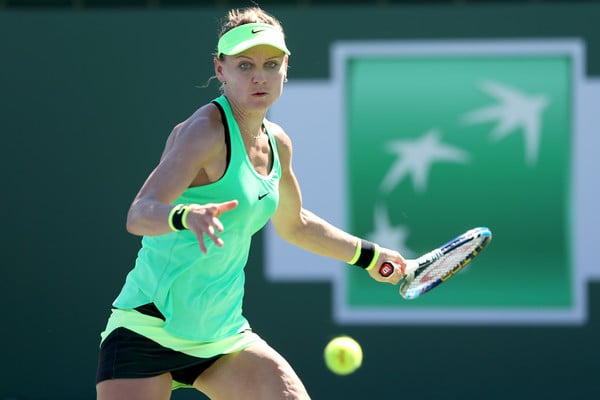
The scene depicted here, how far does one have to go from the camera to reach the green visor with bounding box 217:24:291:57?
320cm

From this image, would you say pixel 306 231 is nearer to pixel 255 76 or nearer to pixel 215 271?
pixel 215 271

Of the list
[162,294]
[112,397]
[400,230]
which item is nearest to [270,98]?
[162,294]

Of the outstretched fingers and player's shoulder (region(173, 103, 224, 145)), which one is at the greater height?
player's shoulder (region(173, 103, 224, 145))

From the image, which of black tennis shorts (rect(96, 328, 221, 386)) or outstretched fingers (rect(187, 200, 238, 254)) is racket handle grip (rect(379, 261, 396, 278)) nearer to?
black tennis shorts (rect(96, 328, 221, 386))

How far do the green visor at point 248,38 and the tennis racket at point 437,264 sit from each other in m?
0.93

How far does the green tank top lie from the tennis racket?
66 centimetres

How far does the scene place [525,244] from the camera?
5988 mm

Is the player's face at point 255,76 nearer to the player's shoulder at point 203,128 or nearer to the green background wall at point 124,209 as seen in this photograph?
the player's shoulder at point 203,128

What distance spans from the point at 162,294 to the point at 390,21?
320 centimetres

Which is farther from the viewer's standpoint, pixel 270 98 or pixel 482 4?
pixel 482 4

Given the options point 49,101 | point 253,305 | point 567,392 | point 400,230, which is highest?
point 49,101

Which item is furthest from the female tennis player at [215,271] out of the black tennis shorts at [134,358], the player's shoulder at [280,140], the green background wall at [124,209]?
the green background wall at [124,209]

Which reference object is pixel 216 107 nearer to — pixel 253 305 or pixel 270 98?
pixel 270 98

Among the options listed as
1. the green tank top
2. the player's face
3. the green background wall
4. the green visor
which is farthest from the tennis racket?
the green background wall
